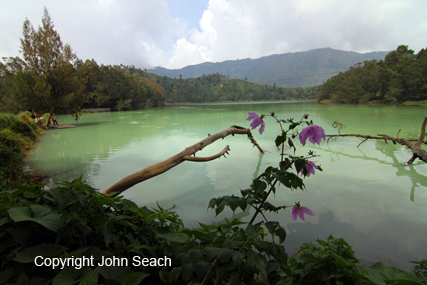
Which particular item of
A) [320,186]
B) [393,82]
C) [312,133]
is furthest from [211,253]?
[393,82]

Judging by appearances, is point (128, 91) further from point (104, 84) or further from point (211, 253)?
point (211, 253)

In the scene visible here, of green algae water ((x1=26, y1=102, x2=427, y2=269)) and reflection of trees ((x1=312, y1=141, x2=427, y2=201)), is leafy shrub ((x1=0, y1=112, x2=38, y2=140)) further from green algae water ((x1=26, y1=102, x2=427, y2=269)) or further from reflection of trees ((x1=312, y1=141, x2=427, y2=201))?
reflection of trees ((x1=312, y1=141, x2=427, y2=201))

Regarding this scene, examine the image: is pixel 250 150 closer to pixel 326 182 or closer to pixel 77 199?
pixel 326 182

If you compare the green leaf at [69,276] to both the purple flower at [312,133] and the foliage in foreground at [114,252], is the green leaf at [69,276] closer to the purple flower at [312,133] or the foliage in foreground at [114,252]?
the foliage in foreground at [114,252]

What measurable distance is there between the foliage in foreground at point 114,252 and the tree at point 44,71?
16.0 m

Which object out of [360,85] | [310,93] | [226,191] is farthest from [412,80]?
[310,93]

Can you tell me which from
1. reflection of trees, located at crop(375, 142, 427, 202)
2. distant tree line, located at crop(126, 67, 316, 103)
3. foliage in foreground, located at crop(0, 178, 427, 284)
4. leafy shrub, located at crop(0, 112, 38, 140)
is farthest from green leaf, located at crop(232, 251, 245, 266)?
distant tree line, located at crop(126, 67, 316, 103)

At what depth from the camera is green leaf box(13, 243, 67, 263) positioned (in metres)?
0.77

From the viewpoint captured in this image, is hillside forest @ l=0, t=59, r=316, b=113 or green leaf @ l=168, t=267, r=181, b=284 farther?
hillside forest @ l=0, t=59, r=316, b=113

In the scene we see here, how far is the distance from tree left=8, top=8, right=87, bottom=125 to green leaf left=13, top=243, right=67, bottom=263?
1613cm

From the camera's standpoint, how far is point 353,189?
396 cm

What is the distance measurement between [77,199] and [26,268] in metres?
0.28

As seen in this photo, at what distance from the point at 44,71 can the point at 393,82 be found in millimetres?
48621

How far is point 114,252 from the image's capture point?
3.22 ft
